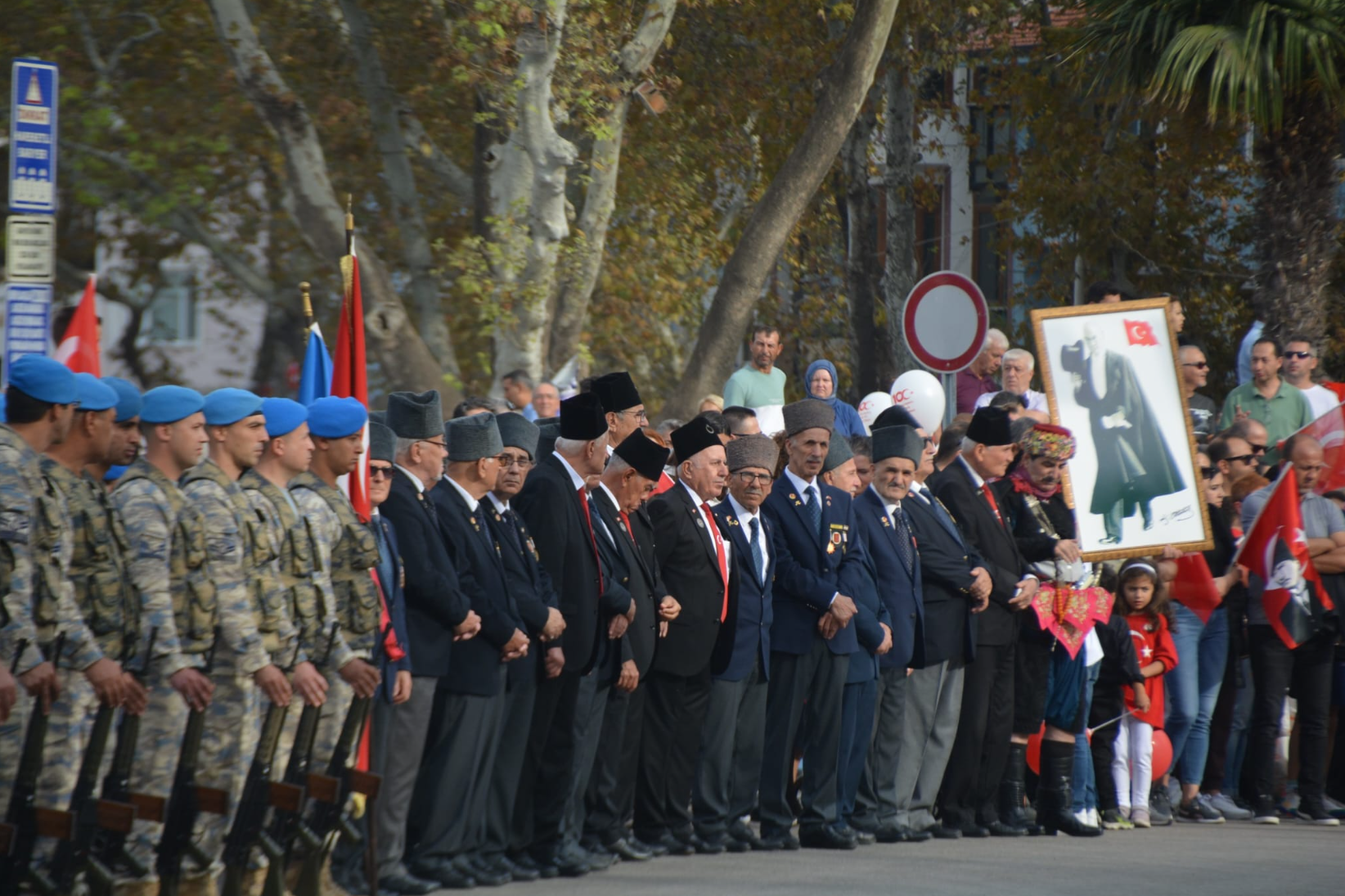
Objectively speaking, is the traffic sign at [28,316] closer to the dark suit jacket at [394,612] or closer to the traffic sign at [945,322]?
the dark suit jacket at [394,612]

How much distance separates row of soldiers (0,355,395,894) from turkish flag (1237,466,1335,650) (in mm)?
6107

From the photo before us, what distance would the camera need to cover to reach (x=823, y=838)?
10312 millimetres

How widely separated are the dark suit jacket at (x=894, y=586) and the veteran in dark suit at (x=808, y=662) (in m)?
0.24

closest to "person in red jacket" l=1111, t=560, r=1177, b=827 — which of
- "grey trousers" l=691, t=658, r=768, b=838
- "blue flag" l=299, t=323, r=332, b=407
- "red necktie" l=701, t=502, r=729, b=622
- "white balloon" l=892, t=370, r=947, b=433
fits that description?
"white balloon" l=892, t=370, r=947, b=433

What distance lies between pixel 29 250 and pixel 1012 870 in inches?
213

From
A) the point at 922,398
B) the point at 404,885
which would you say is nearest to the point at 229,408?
the point at 404,885

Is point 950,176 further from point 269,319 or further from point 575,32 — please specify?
point 575,32

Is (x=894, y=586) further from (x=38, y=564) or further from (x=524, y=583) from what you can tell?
(x=38, y=564)

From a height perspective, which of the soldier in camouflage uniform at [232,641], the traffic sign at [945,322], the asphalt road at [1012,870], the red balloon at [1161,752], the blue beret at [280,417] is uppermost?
the traffic sign at [945,322]

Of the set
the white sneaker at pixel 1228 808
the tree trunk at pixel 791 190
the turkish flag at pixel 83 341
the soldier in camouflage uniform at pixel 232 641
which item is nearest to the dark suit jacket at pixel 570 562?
the soldier in camouflage uniform at pixel 232 641

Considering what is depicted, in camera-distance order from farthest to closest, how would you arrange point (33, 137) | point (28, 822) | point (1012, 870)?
point (1012, 870) < point (33, 137) < point (28, 822)

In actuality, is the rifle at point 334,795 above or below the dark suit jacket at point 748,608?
below

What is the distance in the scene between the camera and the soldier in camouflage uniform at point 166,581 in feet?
24.3

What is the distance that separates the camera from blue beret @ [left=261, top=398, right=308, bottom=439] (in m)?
8.01
